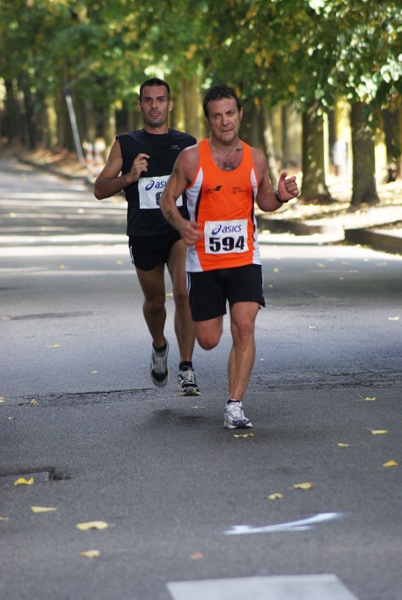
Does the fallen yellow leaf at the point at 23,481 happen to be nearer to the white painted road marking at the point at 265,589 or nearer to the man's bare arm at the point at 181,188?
the man's bare arm at the point at 181,188

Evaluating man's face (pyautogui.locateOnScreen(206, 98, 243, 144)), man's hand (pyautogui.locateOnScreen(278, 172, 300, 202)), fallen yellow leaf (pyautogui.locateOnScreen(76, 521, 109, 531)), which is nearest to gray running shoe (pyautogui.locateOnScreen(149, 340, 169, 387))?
man's hand (pyautogui.locateOnScreen(278, 172, 300, 202))

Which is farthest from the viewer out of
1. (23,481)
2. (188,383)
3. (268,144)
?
(268,144)

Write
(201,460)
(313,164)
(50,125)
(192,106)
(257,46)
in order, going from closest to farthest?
(201,460) → (257,46) → (313,164) → (192,106) → (50,125)

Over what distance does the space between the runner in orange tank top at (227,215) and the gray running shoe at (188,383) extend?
39.8 inches

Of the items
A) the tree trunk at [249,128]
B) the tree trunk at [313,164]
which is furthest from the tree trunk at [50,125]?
the tree trunk at [313,164]

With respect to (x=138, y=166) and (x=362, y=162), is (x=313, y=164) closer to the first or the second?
(x=362, y=162)

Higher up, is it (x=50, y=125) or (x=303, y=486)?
(x=50, y=125)

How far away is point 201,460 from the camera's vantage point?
19.6ft

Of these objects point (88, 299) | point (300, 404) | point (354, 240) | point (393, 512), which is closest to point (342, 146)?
point (354, 240)

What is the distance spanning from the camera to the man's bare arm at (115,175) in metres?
7.37

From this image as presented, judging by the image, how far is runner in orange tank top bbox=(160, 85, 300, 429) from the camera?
664cm

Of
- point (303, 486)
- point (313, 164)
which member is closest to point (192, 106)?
point (313, 164)

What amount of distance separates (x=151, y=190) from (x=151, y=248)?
401 millimetres

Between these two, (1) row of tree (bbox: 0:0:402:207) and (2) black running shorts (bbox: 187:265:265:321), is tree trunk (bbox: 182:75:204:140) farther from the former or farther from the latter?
(2) black running shorts (bbox: 187:265:265:321)
